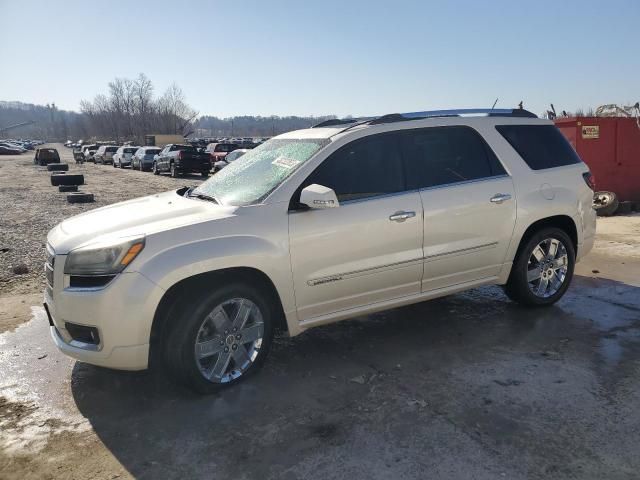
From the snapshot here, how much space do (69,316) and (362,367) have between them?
209cm

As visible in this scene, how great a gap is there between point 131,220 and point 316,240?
131 centimetres

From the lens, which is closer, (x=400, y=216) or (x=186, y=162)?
(x=400, y=216)

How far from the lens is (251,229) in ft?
11.9

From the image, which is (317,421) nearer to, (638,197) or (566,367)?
(566,367)

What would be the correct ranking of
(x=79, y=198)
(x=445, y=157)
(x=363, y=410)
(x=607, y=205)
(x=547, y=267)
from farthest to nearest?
(x=79, y=198), (x=607, y=205), (x=547, y=267), (x=445, y=157), (x=363, y=410)

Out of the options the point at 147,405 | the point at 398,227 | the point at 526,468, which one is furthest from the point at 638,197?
the point at 147,405

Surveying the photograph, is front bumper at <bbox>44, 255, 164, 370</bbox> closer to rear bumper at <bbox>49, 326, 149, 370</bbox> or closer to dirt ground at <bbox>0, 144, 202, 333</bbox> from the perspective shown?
rear bumper at <bbox>49, 326, 149, 370</bbox>

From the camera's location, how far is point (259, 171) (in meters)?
4.32

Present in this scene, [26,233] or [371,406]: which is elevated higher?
[26,233]

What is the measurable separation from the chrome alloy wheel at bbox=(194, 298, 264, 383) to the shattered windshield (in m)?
0.78

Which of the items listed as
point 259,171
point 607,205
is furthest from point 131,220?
point 607,205

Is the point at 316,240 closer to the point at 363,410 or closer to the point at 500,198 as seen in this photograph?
the point at 363,410

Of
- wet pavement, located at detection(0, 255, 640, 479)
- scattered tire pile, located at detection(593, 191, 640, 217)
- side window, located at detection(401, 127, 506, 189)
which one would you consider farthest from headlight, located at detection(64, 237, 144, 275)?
scattered tire pile, located at detection(593, 191, 640, 217)

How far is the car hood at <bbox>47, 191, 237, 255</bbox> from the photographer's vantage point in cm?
351
